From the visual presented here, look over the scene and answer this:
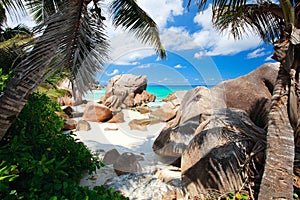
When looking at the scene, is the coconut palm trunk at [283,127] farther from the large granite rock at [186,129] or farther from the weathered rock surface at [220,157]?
the large granite rock at [186,129]

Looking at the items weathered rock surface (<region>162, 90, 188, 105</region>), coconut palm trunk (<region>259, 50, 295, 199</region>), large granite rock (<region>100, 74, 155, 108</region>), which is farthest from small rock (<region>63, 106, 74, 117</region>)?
coconut palm trunk (<region>259, 50, 295, 199</region>)

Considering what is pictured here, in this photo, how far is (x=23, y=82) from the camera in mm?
1838

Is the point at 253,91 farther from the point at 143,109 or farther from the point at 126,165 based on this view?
the point at 143,109

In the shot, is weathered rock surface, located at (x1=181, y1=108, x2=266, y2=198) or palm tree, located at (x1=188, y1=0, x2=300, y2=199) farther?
weathered rock surface, located at (x1=181, y1=108, x2=266, y2=198)

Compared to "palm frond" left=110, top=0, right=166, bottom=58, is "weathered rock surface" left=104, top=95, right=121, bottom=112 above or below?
below

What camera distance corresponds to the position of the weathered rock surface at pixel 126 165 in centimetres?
356

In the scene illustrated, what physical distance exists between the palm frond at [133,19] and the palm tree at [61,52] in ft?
5.39

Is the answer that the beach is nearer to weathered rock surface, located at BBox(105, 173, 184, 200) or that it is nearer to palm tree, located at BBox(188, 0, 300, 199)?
weathered rock surface, located at BBox(105, 173, 184, 200)

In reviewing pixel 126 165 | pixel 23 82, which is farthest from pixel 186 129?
pixel 23 82

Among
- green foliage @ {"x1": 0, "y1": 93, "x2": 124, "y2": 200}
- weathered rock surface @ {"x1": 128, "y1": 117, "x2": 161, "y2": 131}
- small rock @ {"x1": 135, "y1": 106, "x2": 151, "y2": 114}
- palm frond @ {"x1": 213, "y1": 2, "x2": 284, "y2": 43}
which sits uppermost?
palm frond @ {"x1": 213, "y1": 2, "x2": 284, "y2": 43}

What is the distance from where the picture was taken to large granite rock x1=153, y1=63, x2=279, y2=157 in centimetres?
462

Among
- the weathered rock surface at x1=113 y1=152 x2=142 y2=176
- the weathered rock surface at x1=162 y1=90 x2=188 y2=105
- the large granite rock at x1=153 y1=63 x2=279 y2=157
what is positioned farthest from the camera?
the weathered rock surface at x1=162 y1=90 x2=188 y2=105

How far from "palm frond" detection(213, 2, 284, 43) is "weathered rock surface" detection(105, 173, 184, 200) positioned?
252 centimetres

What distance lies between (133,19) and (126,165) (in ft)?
9.85
